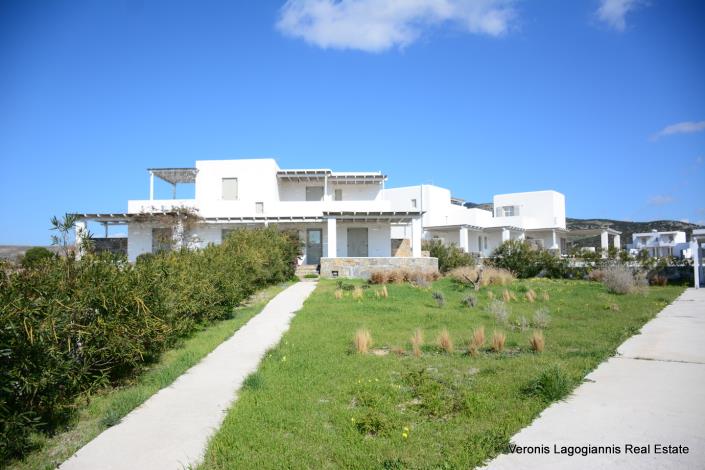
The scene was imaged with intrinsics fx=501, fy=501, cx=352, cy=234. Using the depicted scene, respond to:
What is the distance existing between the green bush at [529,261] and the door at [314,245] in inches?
410

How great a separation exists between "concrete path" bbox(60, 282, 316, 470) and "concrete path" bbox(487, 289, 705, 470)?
275 cm

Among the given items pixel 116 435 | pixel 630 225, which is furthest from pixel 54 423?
pixel 630 225

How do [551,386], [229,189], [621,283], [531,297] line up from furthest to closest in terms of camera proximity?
[229,189], [621,283], [531,297], [551,386]

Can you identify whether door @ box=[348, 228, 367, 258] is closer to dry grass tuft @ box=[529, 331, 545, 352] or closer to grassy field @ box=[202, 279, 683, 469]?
grassy field @ box=[202, 279, 683, 469]

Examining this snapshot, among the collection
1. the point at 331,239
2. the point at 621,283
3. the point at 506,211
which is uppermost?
the point at 506,211

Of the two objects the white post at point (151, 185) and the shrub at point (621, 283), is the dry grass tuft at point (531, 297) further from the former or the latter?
the white post at point (151, 185)

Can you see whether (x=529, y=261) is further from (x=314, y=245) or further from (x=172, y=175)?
(x=172, y=175)

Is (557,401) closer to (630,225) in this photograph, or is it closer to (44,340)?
(44,340)

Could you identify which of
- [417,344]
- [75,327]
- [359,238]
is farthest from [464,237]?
[75,327]

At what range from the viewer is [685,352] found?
7.62 metres

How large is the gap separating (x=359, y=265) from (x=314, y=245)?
5.76m

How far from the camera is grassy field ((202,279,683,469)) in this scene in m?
4.36

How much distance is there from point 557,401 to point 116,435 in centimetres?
454

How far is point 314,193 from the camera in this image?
107 feet
